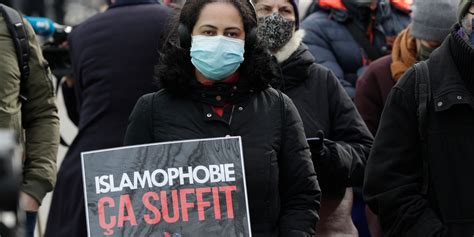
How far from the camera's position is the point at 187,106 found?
3.97 meters

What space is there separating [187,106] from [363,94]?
7.08ft

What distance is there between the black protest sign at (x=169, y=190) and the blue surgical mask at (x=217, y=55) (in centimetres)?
38

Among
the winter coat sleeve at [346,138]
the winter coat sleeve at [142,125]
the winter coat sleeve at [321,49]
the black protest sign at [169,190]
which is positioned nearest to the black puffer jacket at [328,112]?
the winter coat sleeve at [346,138]

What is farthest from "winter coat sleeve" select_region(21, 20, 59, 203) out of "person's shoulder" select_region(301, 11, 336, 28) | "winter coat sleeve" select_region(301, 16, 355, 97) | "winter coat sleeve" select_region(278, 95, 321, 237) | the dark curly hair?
"person's shoulder" select_region(301, 11, 336, 28)

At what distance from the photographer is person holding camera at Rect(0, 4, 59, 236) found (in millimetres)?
4871

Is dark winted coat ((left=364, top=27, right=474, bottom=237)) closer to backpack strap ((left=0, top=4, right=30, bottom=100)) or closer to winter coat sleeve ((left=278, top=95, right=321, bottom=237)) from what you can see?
winter coat sleeve ((left=278, top=95, right=321, bottom=237))

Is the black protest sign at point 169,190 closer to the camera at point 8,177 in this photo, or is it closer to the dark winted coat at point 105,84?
the dark winted coat at point 105,84

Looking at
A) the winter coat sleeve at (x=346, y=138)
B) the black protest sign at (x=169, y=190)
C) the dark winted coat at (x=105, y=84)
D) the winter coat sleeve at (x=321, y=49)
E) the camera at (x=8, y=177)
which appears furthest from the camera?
the winter coat sleeve at (x=321, y=49)

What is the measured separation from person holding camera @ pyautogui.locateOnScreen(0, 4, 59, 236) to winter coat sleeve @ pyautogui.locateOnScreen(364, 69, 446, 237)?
174 cm

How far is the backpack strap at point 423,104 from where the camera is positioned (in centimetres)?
398

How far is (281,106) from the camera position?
4016mm

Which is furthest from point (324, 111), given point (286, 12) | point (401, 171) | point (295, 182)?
point (295, 182)

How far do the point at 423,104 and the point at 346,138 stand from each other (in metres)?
1.07

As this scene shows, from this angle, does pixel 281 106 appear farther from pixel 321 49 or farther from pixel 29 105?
pixel 321 49
